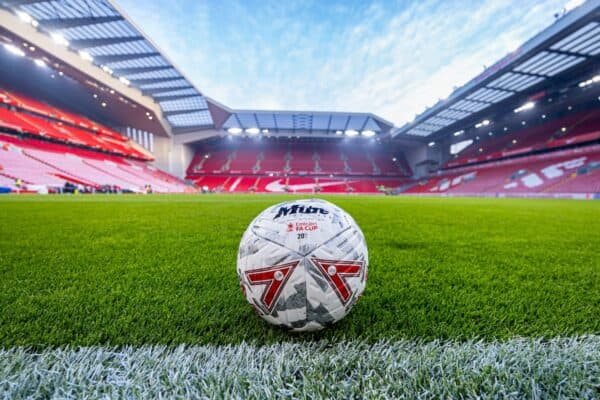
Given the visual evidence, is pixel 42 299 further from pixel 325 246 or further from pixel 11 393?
pixel 325 246

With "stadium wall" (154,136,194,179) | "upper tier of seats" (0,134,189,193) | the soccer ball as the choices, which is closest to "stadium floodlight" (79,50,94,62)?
"upper tier of seats" (0,134,189,193)

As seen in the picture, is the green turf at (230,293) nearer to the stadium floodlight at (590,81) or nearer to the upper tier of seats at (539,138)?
the stadium floodlight at (590,81)

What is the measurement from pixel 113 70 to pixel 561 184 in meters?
38.4

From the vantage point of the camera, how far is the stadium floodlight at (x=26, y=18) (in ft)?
54.1

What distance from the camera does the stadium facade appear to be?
1756 cm

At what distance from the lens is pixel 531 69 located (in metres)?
18.4

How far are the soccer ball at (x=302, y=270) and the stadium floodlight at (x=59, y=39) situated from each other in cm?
2684

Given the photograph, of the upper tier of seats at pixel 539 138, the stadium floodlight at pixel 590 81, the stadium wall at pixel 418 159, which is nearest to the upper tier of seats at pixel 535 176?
the upper tier of seats at pixel 539 138

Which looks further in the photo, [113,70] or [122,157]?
[122,157]

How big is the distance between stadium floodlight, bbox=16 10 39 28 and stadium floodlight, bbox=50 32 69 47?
101cm

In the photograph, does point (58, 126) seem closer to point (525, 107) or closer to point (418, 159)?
point (418, 159)

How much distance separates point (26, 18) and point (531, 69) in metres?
33.7

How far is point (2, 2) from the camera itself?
596 inches

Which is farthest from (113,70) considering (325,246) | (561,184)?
(561,184)
